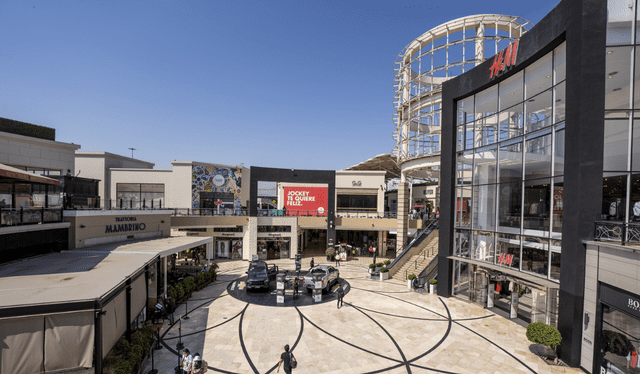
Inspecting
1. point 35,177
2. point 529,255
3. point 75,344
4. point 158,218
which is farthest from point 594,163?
point 158,218

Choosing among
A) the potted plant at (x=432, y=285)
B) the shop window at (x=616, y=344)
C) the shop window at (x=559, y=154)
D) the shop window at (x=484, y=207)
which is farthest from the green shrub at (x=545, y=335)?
the potted plant at (x=432, y=285)

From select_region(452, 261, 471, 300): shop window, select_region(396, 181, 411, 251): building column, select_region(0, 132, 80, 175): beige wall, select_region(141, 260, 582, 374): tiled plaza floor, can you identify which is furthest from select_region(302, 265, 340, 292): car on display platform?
select_region(0, 132, 80, 175): beige wall

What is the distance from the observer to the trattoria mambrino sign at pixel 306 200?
34500 millimetres

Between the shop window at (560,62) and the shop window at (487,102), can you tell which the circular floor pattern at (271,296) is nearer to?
the shop window at (487,102)

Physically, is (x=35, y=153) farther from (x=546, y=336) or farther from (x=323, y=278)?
(x=546, y=336)

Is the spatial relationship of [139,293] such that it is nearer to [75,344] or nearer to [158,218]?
[75,344]

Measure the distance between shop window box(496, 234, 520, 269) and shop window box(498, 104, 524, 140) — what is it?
546 centimetres

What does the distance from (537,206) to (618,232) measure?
356 cm

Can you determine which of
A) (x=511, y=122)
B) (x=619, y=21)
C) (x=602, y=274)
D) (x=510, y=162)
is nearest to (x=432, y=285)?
(x=510, y=162)

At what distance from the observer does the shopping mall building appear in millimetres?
10172

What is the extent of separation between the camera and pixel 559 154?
12414mm

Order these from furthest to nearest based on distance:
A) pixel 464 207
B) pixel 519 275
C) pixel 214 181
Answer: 1. pixel 214 181
2. pixel 464 207
3. pixel 519 275

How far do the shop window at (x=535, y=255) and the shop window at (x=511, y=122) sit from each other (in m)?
5.54

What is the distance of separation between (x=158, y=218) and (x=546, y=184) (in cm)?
2543
